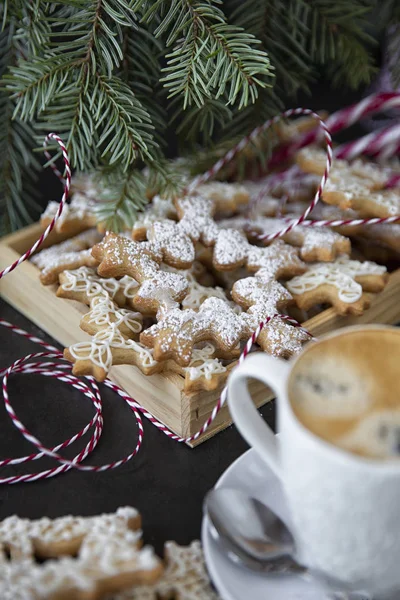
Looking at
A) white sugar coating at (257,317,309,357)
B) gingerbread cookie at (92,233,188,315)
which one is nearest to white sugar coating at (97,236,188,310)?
gingerbread cookie at (92,233,188,315)

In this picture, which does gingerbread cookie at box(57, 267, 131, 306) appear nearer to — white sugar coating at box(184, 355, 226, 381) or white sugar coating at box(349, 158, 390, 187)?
white sugar coating at box(184, 355, 226, 381)

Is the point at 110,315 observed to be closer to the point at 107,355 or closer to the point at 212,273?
the point at 107,355

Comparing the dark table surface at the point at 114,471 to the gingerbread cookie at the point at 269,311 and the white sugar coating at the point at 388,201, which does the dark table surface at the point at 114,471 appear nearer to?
the gingerbread cookie at the point at 269,311

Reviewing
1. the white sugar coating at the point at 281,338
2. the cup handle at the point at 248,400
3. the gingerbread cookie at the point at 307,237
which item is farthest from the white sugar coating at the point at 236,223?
the cup handle at the point at 248,400

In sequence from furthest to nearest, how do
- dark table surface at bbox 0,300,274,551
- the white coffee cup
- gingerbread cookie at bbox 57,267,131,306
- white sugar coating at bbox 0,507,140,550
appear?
gingerbread cookie at bbox 57,267,131,306 < dark table surface at bbox 0,300,274,551 < white sugar coating at bbox 0,507,140,550 < the white coffee cup

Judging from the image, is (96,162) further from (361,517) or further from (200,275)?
(361,517)

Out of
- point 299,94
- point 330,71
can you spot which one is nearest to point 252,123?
point 330,71

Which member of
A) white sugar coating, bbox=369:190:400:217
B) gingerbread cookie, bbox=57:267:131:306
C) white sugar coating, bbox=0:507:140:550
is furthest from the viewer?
white sugar coating, bbox=369:190:400:217

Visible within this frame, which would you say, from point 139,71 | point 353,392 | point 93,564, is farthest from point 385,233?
point 93,564
